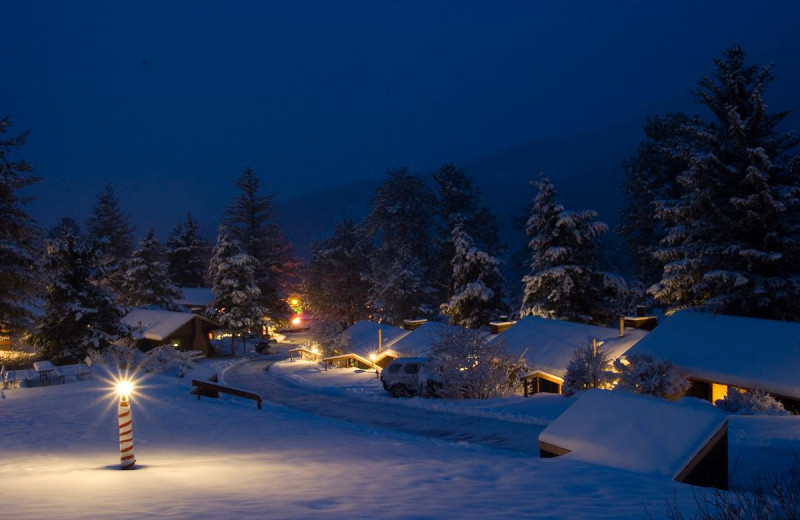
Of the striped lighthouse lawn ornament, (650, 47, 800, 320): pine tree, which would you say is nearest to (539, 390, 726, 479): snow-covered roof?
the striped lighthouse lawn ornament

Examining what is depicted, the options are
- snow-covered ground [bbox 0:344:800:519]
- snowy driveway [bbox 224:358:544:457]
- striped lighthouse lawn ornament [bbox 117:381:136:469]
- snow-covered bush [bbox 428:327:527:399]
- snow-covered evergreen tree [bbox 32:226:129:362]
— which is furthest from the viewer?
snow-covered evergreen tree [bbox 32:226:129:362]

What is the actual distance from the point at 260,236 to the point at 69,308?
3574cm

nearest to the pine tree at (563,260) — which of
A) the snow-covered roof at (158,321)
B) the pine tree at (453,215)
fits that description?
the pine tree at (453,215)

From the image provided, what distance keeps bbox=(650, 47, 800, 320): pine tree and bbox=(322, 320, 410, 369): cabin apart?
17.7 m

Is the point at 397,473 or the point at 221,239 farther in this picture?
the point at 221,239

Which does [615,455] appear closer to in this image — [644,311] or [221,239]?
[644,311]

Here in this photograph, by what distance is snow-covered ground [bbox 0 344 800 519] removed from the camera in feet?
19.9

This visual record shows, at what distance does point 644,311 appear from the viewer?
89.1 feet

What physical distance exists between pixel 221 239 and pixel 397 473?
155ft

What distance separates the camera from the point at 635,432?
9.63 metres

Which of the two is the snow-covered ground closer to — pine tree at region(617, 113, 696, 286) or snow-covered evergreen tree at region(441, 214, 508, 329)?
snow-covered evergreen tree at region(441, 214, 508, 329)

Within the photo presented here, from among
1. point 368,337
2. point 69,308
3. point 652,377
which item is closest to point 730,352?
point 652,377

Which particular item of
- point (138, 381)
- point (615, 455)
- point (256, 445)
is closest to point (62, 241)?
point (138, 381)

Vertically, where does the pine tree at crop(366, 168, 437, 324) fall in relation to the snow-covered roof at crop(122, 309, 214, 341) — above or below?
above
